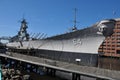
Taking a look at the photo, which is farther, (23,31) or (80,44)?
(23,31)

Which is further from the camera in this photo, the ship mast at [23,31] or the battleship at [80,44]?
the ship mast at [23,31]

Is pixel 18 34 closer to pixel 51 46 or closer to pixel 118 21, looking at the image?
pixel 51 46

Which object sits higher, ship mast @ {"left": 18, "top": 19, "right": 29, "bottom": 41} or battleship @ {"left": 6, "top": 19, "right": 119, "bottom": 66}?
ship mast @ {"left": 18, "top": 19, "right": 29, "bottom": 41}

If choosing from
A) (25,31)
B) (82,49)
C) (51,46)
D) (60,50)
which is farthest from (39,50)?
(25,31)

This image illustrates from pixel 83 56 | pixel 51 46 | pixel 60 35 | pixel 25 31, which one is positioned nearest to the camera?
pixel 83 56

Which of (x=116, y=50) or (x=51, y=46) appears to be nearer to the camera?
(x=116, y=50)

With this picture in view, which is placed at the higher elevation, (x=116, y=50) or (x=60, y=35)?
(x=60, y=35)

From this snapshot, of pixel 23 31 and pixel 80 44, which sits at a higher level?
pixel 23 31

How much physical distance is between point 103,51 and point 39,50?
1583 centimetres

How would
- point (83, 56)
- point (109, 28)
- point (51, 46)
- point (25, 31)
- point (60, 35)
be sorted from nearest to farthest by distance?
1. point (109, 28)
2. point (83, 56)
3. point (60, 35)
4. point (51, 46)
5. point (25, 31)

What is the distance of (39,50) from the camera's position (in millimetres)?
38281

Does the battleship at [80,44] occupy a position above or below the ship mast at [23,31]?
below

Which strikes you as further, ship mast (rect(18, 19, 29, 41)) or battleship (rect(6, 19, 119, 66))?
ship mast (rect(18, 19, 29, 41))

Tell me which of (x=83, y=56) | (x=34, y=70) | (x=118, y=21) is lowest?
(x=34, y=70)
